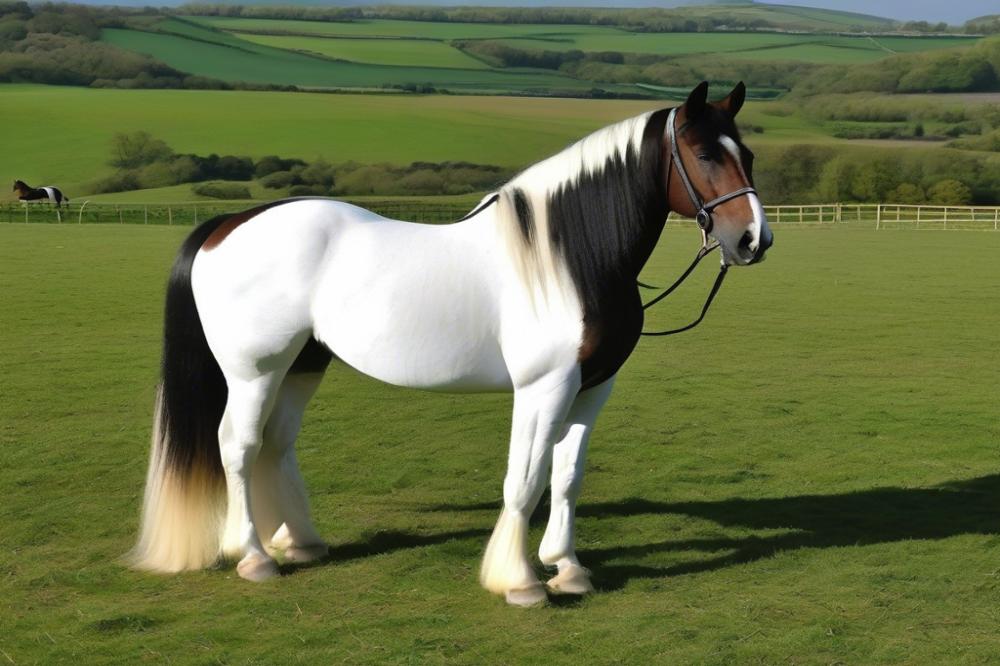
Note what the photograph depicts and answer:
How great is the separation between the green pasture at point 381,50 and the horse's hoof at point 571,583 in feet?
240

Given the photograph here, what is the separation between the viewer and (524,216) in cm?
468

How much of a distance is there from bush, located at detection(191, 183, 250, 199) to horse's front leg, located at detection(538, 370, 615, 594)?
48.2 meters

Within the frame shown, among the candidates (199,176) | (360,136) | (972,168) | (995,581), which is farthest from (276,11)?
(995,581)

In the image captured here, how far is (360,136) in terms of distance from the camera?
6191 centimetres

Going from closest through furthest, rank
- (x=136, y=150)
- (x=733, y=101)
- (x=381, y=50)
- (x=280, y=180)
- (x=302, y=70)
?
(x=733, y=101) → (x=136, y=150) → (x=280, y=180) → (x=302, y=70) → (x=381, y=50)

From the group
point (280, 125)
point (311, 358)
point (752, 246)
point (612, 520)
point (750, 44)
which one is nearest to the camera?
point (752, 246)

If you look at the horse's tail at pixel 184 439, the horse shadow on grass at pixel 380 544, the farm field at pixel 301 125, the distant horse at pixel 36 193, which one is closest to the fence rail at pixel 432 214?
the distant horse at pixel 36 193

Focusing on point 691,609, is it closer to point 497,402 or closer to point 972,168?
point 497,402

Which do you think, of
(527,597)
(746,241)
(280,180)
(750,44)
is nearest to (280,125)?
(280,180)

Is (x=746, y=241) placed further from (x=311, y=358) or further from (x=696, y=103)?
(x=311, y=358)

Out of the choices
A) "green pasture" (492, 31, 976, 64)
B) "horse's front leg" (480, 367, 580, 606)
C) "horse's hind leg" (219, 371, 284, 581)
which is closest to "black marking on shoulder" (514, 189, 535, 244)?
"horse's front leg" (480, 367, 580, 606)

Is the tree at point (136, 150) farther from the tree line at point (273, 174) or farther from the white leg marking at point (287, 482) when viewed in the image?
the white leg marking at point (287, 482)

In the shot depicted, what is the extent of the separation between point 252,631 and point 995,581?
11.0 ft

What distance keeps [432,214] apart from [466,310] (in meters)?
37.6
